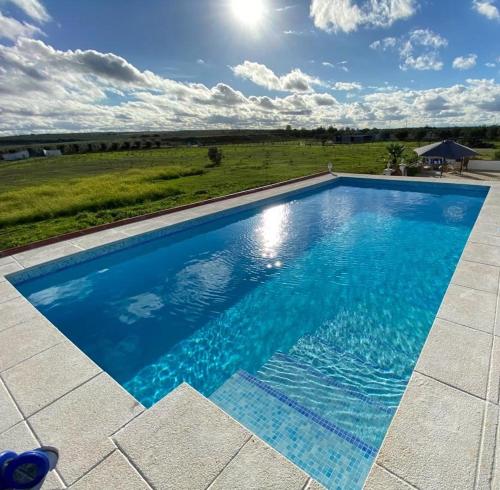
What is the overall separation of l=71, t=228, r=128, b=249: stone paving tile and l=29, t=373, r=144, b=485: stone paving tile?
455cm

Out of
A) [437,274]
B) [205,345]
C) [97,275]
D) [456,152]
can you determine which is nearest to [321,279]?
[437,274]

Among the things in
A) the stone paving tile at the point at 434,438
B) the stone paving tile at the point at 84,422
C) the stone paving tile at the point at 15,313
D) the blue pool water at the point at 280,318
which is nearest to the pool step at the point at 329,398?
the blue pool water at the point at 280,318

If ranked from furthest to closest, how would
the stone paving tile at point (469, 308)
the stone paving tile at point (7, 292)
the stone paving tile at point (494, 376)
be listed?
the stone paving tile at point (7, 292), the stone paving tile at point (469, 308), the stone paving tile at point (494, 376)

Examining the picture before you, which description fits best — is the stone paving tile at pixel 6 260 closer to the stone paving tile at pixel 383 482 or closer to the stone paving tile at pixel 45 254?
the stone paving tile at pixel 45 254

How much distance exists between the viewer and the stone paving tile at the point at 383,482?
6.21 feet

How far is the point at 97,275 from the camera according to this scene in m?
6.09

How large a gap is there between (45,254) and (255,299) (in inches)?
188

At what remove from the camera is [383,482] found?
75.6 inches

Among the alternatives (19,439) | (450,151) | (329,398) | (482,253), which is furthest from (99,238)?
(450,151)

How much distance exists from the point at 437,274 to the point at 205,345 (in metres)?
4.64

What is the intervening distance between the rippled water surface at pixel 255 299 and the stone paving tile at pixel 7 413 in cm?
110

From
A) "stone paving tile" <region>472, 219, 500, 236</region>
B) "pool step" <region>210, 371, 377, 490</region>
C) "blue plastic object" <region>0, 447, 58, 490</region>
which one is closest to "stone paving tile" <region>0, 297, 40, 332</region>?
"blue plastic object" <region>0, 447, 58, 490</region>

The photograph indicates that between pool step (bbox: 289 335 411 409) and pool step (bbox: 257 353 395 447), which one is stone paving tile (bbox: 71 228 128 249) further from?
pool step (bbox: 289 335 411 409)

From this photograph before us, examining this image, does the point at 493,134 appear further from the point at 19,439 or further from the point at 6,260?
the point at 19,439
